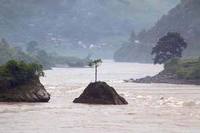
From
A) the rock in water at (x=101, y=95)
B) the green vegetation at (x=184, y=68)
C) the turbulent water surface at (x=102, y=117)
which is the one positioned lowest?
the turbulent water surface at (x=102, y=117)

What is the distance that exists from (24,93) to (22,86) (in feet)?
5.12

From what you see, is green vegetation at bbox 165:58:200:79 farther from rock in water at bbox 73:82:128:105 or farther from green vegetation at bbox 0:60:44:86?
rock in water at bbox 73:82:128:105

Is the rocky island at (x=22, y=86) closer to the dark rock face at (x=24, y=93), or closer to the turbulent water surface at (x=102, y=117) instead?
the dark rock face at (x=24, y=93)

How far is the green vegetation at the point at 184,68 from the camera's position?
181250 millimetres

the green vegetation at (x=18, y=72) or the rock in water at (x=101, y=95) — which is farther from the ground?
the green vegetation at (x=18, y=72)

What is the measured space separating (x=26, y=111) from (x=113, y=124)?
52.1 feet

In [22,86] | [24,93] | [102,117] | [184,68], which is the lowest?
[102,117]

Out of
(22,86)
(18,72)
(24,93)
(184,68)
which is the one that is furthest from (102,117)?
(184,68)

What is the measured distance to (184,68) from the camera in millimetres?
190125

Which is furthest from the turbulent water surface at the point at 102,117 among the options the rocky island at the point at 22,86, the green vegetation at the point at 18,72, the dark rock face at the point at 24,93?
the green vegetation at the point at 18,72

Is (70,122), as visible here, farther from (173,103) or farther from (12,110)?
(173,103)

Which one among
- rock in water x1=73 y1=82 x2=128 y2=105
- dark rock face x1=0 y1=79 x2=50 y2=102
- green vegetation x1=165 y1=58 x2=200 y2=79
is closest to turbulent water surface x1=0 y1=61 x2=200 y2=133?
dark rock face x1=0 y1=79 x2=50 y2=102

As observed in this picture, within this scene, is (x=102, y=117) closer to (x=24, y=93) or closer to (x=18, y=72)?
(x=24, y=93)

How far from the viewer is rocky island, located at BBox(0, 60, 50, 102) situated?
353 ft
